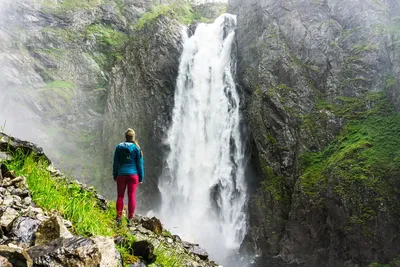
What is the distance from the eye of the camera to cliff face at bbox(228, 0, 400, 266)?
16266 millimetres

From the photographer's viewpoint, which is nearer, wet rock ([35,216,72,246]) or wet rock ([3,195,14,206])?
wet rock ([35,216,72,246])

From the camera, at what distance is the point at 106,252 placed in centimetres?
327

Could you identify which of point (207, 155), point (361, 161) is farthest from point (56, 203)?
point (207, 155)

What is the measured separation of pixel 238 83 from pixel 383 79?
11433 mm

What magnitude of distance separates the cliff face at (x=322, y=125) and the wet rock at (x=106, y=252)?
1565 centimetres

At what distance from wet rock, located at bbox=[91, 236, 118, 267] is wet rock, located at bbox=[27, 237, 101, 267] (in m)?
0.16

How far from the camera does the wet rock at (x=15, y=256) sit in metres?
2.35

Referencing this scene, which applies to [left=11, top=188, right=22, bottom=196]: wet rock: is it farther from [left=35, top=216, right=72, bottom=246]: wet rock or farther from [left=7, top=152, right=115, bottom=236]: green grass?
[left=35, top=216, right=72, bottom=246]: wet rock

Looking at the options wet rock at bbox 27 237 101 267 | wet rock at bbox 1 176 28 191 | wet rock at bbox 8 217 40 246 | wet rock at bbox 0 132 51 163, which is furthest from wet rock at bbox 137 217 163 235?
wet rock at bbox 27 237 101 267

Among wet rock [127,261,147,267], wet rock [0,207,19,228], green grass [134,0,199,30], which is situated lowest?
wet rock [127,261,147,267]

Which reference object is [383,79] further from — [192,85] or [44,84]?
[44,84]

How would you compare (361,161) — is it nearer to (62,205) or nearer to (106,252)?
(62,205)

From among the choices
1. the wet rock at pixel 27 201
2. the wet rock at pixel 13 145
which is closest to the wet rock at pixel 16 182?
the wet rock at pixel 27 201

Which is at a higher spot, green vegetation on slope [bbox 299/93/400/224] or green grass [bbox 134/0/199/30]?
green grass [bbox 134/0/199/30]
